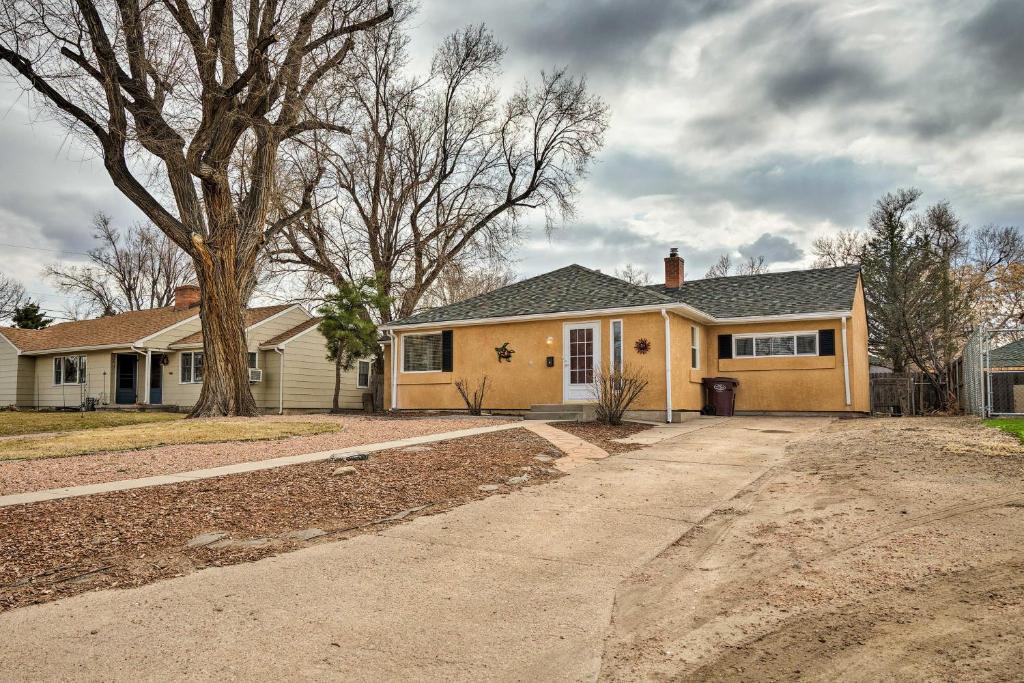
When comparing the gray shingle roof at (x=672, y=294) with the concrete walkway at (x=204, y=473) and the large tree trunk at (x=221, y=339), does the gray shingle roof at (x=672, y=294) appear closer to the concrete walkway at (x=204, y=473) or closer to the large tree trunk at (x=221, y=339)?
the large tree trunk at (x=221, y=339)

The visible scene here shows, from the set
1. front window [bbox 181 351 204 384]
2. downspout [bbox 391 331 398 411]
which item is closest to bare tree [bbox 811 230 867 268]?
downspout [bbox 391 331 398 411]

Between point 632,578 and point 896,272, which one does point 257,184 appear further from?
point 896,272

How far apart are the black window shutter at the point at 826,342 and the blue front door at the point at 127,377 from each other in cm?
2433

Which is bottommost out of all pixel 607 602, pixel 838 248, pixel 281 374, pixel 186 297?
pixel 607 602

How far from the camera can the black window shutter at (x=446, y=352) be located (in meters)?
18.2

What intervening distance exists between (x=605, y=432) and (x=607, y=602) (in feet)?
25.6

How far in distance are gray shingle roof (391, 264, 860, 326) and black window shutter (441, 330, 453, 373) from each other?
0.43 m

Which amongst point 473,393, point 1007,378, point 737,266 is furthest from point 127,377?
point 737,266

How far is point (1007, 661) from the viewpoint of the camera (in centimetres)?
274

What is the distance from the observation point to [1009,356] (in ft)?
79.1

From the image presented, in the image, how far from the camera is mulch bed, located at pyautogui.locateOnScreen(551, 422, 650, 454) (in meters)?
9.91

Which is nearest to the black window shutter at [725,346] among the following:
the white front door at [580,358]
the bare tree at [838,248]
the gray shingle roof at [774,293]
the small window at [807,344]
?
the gray shingle roof at [774,293]

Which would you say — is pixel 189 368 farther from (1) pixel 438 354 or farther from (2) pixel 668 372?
(2) pixel 668 372

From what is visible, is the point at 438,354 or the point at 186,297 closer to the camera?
the point at 438,354
